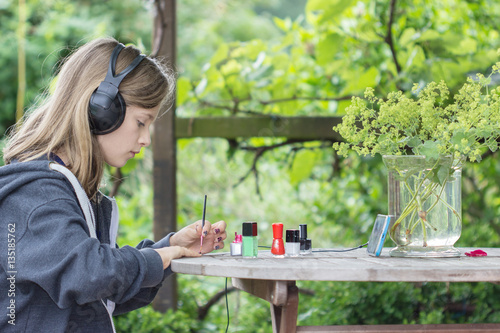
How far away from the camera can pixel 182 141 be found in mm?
3111

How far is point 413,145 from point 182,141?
1.81m

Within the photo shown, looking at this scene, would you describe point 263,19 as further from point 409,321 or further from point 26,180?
point 26,180

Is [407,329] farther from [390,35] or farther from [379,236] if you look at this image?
[390,35]

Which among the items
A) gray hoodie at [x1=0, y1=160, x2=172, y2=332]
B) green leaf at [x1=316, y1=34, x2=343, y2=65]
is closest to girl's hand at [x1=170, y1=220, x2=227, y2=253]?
gray hoodie at [x1=0, y1=160, x2=172, y2=332]

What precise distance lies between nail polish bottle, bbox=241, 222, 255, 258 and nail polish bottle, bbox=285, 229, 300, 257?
0.11m

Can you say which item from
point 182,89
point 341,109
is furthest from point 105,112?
point 341,109

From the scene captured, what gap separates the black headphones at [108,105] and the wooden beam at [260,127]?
145 centimetres

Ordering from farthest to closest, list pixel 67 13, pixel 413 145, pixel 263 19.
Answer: pixel 263 19
pixel 67 13
pixel 413 145

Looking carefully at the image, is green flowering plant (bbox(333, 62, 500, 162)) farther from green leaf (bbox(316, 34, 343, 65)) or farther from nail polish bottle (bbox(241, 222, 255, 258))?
green leaf (bbox(316, 34, 343, 65))

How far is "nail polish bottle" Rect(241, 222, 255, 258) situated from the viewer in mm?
1504

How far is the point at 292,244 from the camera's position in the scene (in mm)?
1550

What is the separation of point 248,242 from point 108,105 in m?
0.52

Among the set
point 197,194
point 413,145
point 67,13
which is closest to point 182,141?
point 197,194

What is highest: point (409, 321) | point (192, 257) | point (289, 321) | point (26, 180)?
point (26, 180)
